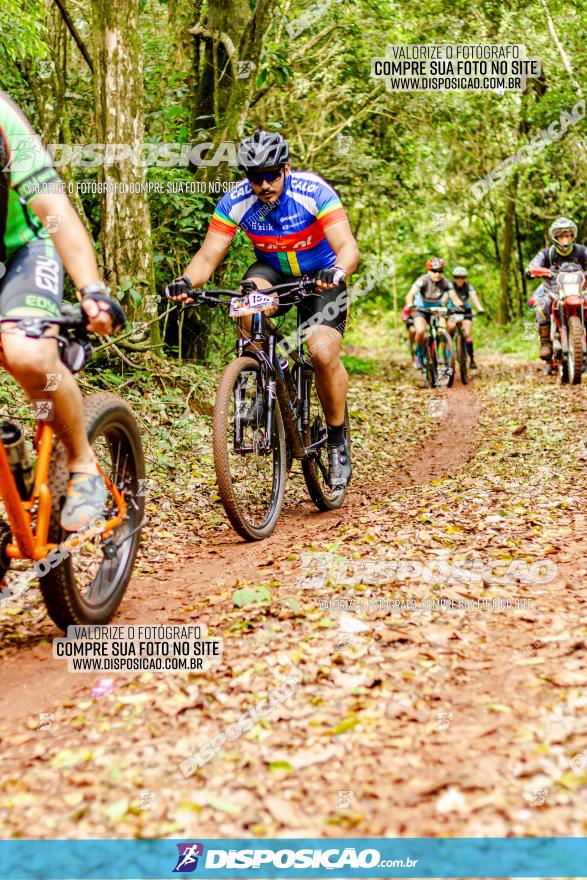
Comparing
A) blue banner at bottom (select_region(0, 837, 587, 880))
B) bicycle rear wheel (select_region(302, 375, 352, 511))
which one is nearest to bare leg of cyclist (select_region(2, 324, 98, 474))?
blue banner at bottom (select_region(0, 837, 587, 880))

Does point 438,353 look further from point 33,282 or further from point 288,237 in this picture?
point 33,282

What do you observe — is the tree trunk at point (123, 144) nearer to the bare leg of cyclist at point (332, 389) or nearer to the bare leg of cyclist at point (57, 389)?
the bare leg of cyclist at point (332, 389)

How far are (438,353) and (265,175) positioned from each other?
12.0 meters

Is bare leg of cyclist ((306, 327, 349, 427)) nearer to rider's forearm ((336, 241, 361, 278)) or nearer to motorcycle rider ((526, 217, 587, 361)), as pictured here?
rider's forearm ((336, 241, 361, 278))

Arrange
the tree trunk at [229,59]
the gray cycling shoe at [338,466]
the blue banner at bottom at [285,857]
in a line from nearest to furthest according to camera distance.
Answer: the blue banner at bottom at [285,857] < the gray cycling shoe at [338,466] < the tree trunk at [229,59]

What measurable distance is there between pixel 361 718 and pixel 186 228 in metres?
7.86

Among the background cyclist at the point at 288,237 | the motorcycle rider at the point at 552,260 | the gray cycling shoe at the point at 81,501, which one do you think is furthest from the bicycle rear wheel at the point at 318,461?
the motorcycle rider at the point at 552,260

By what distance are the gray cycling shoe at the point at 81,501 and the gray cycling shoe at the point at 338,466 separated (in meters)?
3.35

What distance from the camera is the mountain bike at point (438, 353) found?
17016mm

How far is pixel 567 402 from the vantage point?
39.4ft

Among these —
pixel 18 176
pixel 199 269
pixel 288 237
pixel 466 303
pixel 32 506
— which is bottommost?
pixel 32 506

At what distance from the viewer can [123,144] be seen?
8.20 meters

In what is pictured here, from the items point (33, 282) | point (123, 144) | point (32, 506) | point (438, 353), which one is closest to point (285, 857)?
point (32, 506)

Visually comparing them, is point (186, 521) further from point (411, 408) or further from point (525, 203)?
point (525, 203)
